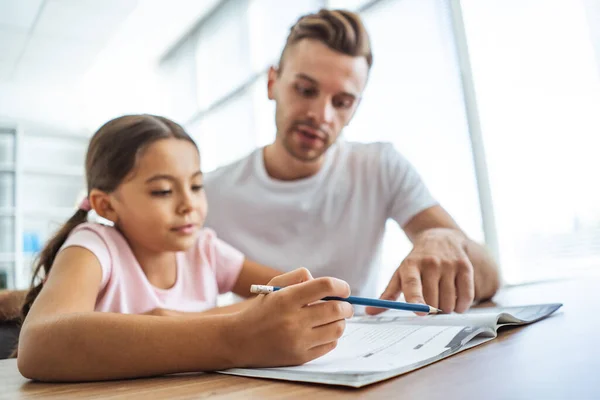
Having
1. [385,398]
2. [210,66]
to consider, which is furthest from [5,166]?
[385,398]

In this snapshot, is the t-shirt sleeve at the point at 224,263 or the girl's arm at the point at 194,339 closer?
the girl's arm at the point at 194,339

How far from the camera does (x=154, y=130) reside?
939 mm

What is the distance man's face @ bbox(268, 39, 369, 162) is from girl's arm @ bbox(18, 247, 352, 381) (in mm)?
914

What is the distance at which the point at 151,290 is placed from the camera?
919 millimetres

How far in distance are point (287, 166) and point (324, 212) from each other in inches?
7.6

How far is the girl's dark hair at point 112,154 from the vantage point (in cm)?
90

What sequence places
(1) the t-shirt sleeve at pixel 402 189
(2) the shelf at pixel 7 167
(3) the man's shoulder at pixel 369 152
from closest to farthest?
(1) the t-shirt sleeve at pixel 402 189 < (3) the man's shoulder at pixel 369 152 < (2) the shelf at pixel 7 167

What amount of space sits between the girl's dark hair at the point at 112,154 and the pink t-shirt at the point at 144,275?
3.0 inches

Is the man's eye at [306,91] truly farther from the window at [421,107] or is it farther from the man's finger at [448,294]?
the window at [421,107]

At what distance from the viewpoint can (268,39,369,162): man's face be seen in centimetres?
131

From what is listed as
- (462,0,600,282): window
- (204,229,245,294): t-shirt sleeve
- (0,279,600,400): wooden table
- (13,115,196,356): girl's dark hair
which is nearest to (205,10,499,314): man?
(204,229,245,294): t-shirt sleeve

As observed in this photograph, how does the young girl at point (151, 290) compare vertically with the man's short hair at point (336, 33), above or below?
below

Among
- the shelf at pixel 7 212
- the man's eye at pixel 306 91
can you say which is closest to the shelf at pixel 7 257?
the shelf at pixel 7 212

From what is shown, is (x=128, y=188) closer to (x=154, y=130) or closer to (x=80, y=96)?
(x=154, y=130)
